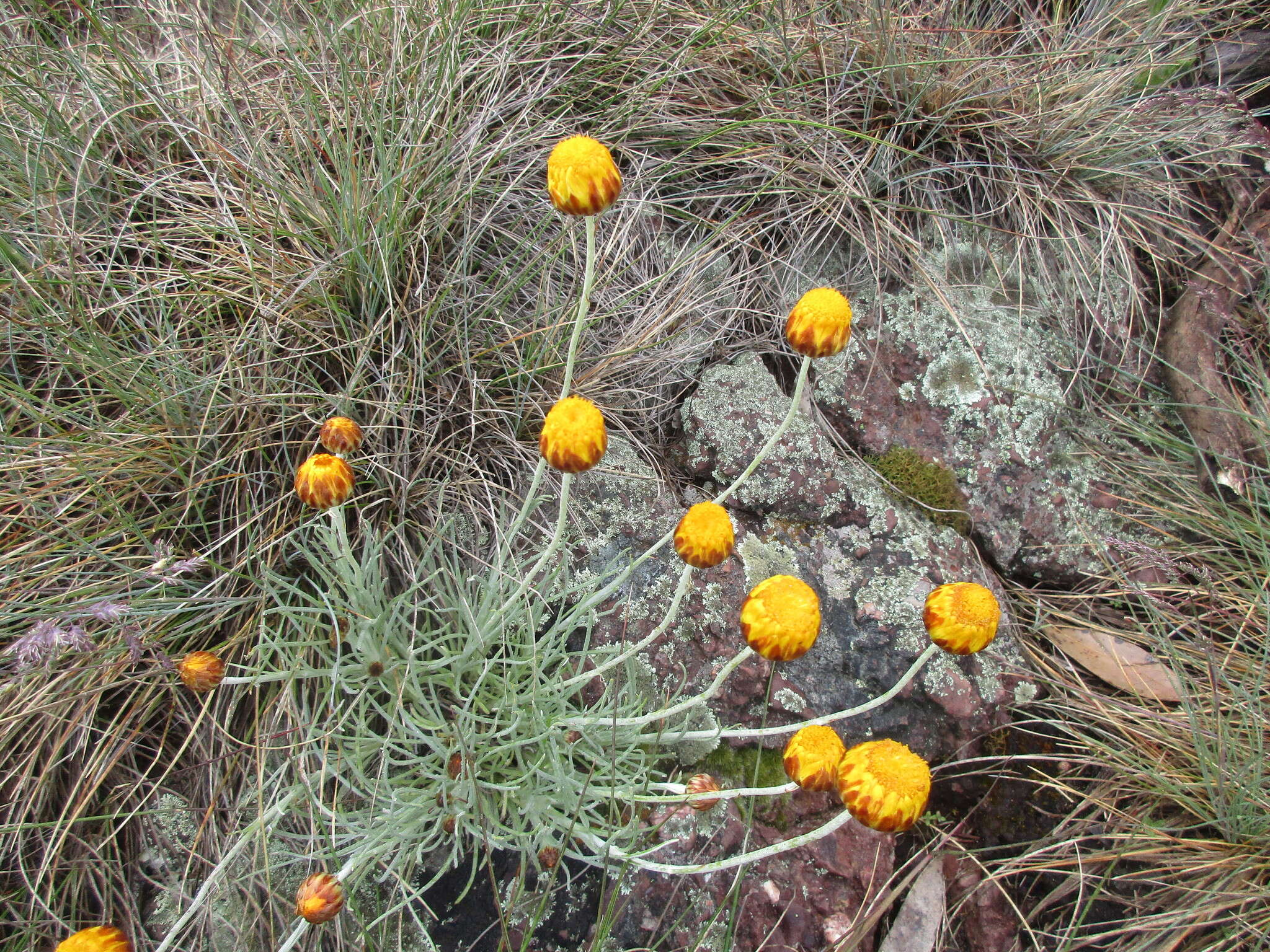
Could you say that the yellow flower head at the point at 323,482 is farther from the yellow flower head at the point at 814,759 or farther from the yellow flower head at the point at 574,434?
the yellow flower head at the point at 814,759

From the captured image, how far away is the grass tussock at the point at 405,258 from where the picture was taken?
1634mm

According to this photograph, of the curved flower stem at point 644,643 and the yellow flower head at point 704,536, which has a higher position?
the yellow flower head at point 704,536

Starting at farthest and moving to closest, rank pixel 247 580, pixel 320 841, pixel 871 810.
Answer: pixel 247 580
pixel 320 841
pixel 871 810

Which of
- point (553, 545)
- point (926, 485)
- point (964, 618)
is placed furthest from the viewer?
point (926, 485)

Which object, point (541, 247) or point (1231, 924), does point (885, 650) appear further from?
→ point (541, 247)

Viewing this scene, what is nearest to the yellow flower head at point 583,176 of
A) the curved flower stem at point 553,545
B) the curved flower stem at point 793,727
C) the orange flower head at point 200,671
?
the curved flower stem at point 553,545

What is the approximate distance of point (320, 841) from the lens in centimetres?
153

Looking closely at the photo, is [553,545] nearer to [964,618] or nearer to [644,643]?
[644,643]

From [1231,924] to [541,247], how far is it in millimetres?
2174

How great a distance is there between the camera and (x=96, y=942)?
1.20 m

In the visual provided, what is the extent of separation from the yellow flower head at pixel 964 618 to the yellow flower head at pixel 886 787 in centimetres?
21

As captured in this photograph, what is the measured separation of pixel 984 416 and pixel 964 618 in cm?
109

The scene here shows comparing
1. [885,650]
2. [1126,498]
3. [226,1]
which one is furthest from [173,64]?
[1126,498]

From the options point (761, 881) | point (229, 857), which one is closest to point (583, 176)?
point (229, 857)
